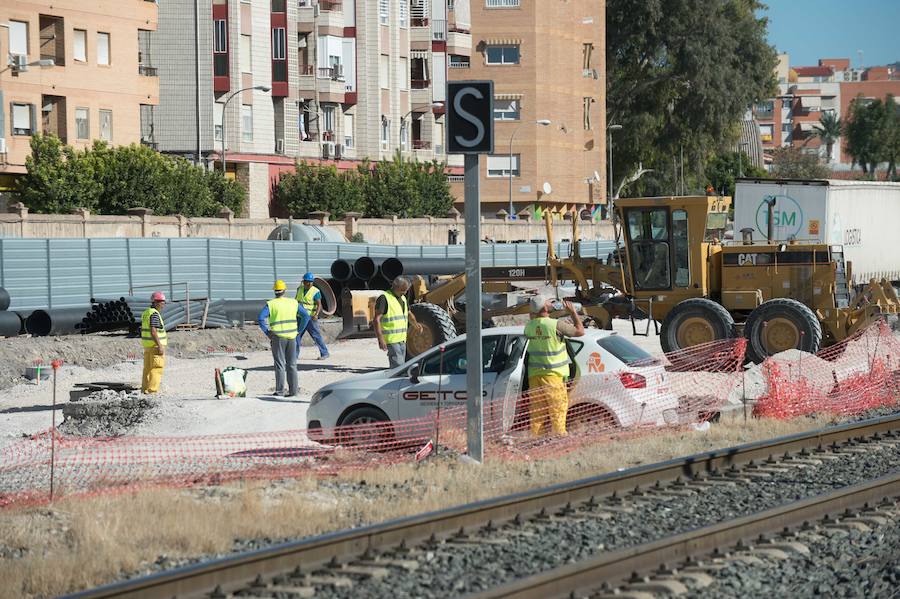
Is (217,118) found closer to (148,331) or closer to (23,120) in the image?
(23,120)

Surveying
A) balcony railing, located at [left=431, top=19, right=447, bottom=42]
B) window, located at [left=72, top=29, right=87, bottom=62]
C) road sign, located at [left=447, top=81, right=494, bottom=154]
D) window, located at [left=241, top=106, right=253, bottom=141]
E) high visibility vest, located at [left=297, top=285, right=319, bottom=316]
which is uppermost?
balcony railing, located at [left=431, top=19, right=447, bottom=42]

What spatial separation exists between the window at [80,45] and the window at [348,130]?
18.2 metres

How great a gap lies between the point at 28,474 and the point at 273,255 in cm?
2567

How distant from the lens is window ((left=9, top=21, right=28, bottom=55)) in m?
52.8

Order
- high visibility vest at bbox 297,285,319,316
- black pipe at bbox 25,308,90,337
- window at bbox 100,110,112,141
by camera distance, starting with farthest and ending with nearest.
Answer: window at bbox 100,110,112,141 → black pipe at bbox 25,308,90,337 → high visibility vest at bbox 297,285,319,316

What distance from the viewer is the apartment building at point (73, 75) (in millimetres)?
52969

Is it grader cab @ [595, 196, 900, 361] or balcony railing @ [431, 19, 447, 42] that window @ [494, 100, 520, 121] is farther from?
grader cab @ [595, 196, 900, 361]

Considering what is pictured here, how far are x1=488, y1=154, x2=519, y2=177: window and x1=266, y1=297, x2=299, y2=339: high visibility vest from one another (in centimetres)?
6276

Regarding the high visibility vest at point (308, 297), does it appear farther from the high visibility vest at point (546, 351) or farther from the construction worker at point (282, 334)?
the high visibility vest at point (546, 351)

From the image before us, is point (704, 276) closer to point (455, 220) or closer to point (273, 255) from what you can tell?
point (273, 255)

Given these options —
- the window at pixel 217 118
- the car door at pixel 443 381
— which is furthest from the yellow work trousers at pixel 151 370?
the window at pixel 217 118

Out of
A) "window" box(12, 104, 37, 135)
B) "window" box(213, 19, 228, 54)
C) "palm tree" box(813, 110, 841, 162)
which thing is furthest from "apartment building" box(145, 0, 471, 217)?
"palm tree" box(813, 110, 841, 162)

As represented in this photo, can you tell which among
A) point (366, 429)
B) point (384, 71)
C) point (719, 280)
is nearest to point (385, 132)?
point (384, 71)

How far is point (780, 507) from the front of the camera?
10680mm
